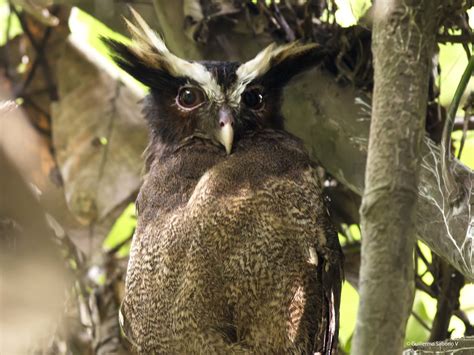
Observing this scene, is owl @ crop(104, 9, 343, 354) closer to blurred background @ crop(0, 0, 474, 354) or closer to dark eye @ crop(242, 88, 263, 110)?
dark eye @ crop(242, 88, 263, 110)

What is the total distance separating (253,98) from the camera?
314cm

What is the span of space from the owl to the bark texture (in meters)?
1.11

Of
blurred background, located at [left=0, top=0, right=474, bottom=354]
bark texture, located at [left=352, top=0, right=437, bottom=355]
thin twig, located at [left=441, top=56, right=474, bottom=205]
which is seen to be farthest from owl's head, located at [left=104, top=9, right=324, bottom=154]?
bark texture, located at [left=352, top=0, right=437, bottom=355]

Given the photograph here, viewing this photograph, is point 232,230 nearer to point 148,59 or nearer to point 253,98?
point 253,98

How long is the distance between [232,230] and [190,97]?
0.53 m

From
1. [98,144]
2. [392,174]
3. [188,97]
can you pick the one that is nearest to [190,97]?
[188,97]

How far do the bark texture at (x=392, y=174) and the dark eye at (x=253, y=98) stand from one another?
4.00ft

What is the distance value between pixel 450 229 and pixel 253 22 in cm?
112

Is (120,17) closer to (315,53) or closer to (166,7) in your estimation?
(166,7)

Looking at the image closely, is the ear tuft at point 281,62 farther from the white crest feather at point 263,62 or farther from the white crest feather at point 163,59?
the white crest feather at point 163,59

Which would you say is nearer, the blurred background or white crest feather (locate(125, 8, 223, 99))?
white crest feather (locate(125, 8, 223, 99))

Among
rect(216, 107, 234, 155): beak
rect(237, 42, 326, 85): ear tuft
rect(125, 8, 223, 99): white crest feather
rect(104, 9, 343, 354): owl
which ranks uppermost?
rect(125, 8, 223, 99): white crest feather

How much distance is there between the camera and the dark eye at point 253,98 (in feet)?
10.2

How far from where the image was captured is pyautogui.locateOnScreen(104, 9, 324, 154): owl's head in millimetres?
3068
